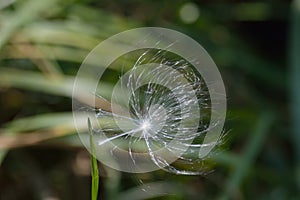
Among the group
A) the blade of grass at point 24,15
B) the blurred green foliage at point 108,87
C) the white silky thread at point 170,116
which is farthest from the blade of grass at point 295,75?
the blade of grass at point 24,15

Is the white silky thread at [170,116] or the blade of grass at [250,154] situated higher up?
the white silky thread at [170,116]

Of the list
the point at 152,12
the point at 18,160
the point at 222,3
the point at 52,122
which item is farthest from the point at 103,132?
the point at 222,3

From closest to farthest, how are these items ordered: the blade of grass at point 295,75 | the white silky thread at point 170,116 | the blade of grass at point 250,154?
the white silky thread at point 170,116
the blade of grass at point 250,154
the blade of grass at point 295,75

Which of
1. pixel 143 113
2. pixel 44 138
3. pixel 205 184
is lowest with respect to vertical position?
pixel 205 184

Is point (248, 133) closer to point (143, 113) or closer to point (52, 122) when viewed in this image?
point (52, 122)

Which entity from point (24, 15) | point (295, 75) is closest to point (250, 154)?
point (295, 75)

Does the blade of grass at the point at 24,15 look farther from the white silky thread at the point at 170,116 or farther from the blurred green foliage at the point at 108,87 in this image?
the white silky thread at the point at 170,116

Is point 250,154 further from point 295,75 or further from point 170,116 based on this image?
point 170,116

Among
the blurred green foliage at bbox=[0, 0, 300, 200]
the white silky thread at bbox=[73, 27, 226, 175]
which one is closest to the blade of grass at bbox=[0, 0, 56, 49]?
the blurred green foliage at bbox=[0, 0, 300, 200]
